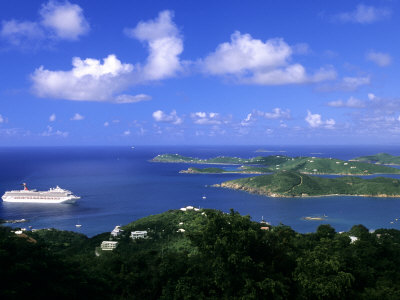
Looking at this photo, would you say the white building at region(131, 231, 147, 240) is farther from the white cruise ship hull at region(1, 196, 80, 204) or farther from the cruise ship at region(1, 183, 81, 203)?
the cruise ship at region(1, 183, 81, 203)

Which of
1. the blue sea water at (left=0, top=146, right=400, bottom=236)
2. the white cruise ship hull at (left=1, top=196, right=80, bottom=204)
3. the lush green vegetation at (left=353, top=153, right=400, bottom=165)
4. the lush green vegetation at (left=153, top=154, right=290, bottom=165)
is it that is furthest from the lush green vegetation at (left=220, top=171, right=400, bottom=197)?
the lush green vegetation at (left=353, top=153, right=400, bottom=165)

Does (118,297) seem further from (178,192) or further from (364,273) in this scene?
(178,192)

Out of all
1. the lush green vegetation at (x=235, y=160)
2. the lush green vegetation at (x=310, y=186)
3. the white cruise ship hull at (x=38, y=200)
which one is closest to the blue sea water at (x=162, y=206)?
the white cruise ship hull at (x=38, y=200)

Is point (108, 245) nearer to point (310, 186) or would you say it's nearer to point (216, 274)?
point (216, 274)

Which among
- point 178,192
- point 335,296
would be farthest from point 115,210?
point 335,296

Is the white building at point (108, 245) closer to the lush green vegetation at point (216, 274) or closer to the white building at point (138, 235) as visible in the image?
the white building at point (138, 235)

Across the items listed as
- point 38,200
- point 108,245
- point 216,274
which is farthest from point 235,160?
point 216,274
